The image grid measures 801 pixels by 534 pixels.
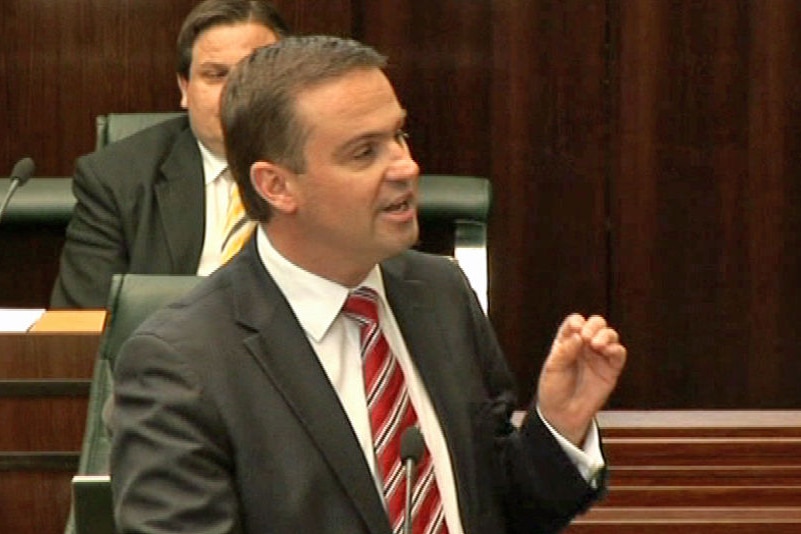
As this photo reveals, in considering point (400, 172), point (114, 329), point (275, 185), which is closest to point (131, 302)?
point (114, 329)

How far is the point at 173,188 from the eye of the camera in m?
3.92

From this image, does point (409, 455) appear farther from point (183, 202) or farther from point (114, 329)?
point (183, 202)

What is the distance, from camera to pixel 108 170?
13.0 ft

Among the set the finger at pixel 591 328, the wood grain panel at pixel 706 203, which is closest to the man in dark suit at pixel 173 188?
the wood grain panel at pixel 706 203

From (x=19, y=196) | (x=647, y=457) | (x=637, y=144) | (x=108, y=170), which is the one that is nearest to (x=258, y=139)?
(x=647, y=457)

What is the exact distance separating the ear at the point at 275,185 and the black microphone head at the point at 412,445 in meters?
0.30

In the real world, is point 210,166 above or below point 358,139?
below

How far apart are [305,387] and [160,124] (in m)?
2.10

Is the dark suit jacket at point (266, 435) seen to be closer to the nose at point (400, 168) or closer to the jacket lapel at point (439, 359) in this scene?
the jacket lapel at point (439, 359)

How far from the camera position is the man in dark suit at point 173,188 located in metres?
3.85

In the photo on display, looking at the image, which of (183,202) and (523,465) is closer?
(523,465)

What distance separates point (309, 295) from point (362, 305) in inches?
2.8

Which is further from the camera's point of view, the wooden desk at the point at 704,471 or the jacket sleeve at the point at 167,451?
the wooden desk at the point at 704,471

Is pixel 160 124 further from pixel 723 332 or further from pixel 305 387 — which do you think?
pixel 305 387
